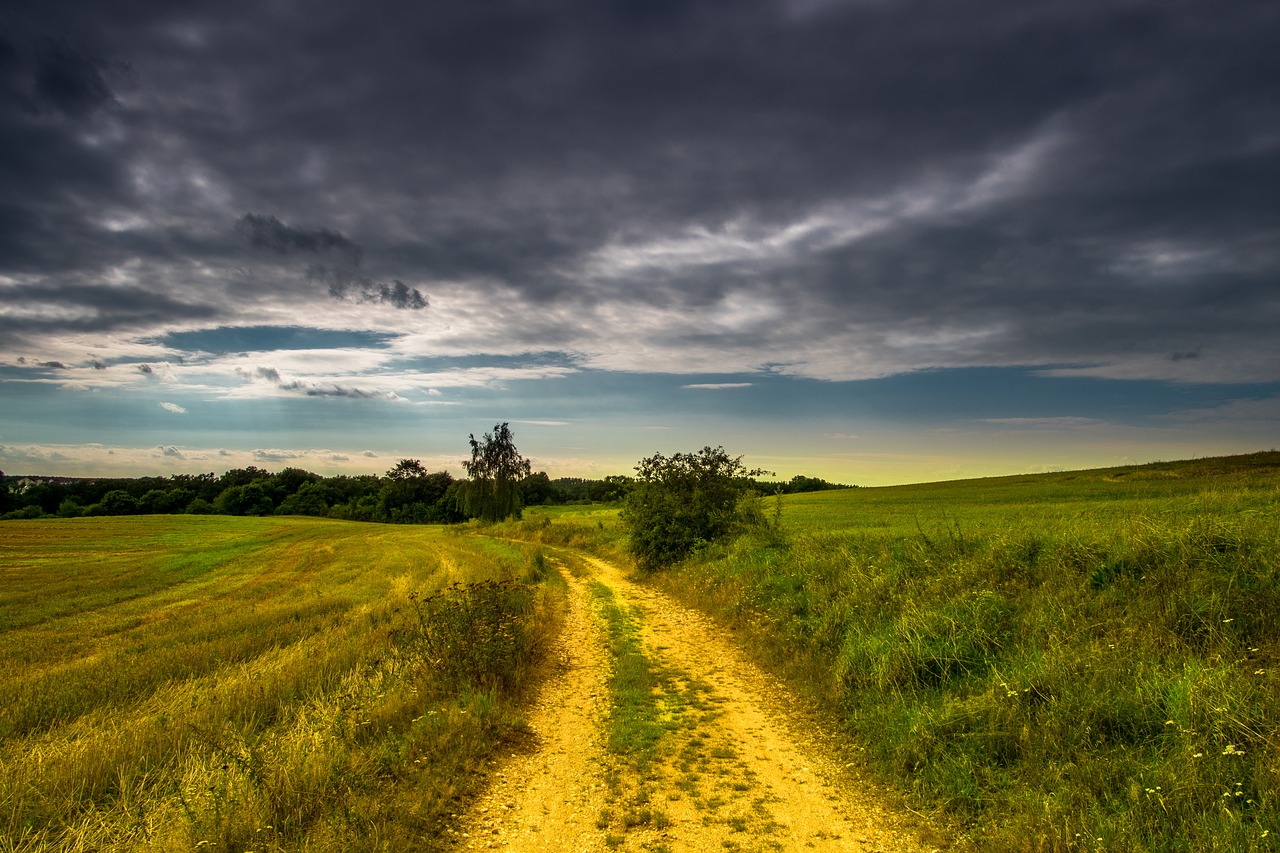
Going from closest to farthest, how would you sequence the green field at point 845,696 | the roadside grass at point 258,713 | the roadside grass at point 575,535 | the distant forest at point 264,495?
the green field at point 845,696 → the roadside grass at point 258,713 → the roadside grass at point 575,535 → the distant forest at point 264,495

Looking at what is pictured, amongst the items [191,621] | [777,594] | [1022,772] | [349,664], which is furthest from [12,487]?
[1022,772]

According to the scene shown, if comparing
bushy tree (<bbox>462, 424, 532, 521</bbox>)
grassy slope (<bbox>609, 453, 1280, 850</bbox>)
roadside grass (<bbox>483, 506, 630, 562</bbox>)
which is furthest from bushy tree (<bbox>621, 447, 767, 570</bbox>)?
bushy tree (<bbox>462, 424, 532, 521</bbox>)

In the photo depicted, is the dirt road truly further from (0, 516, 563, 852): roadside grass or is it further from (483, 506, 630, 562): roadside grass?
(483, 506, 630, 562): roadside grass

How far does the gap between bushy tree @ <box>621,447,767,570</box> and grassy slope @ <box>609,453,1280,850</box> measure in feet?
27.6

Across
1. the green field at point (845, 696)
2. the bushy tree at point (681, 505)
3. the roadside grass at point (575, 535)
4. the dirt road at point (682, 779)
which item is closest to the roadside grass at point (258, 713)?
the green field at point (845, 696)

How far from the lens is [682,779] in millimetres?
6652

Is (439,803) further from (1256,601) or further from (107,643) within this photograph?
(107,643)

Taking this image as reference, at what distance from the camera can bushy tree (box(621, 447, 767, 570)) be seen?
22.9 metres

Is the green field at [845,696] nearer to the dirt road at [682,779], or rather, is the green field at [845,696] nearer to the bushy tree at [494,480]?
the dirt road at [682,779]

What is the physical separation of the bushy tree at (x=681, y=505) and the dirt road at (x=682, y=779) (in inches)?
466

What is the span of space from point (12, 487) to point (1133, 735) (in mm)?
129238

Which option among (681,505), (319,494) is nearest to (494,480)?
(681,505)

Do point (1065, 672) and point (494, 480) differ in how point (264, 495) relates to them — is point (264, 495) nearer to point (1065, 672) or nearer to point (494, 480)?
point (494, 480)

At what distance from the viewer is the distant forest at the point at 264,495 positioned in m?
86.7
